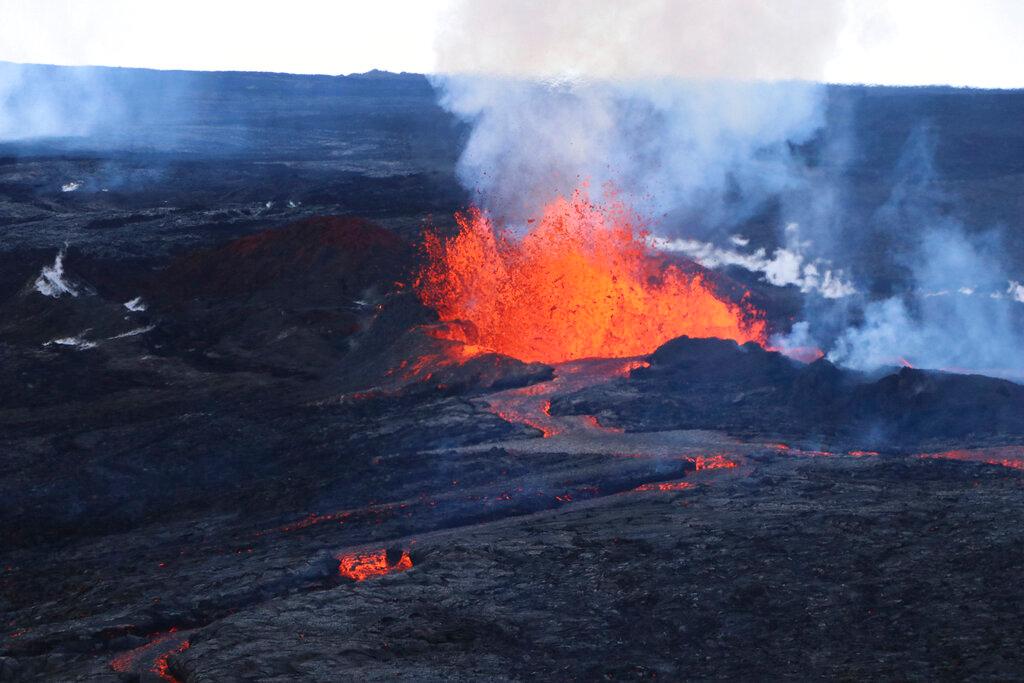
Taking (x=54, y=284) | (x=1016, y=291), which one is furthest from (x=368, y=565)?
(x=54, y=284)

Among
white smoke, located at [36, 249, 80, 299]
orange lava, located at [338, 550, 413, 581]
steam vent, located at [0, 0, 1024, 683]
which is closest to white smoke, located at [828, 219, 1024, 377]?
steam vent, located at [0, 0, 1024, 683]

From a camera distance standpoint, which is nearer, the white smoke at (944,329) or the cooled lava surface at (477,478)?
the cooled lava surface at (477,478)

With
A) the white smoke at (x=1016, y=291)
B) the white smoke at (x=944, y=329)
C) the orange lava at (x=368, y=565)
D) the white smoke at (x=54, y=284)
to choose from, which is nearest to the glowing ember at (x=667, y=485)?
the orange lava at (x=368, y=565)

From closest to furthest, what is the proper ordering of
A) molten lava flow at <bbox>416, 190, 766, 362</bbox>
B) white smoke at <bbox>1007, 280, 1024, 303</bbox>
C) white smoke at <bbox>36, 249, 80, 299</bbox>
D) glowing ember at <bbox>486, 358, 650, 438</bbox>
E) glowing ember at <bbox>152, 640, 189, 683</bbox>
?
glowing ember at <bbox>152, 640, 189, 683</bbox>
glowing ember at <bbox>486, 358, 650, 438</bbox>
molten lava flow at <bbox>416, 190, 766, 362</bbox>
white smoke at <bbox>1007, 280, 1024, 303</bbox>
white smoke at <bbox>36, 249, 80, 299</bbox>

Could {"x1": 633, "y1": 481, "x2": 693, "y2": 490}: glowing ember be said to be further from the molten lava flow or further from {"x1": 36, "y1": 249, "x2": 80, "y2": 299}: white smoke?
{"x1": 36, "y1": 249, "x2": 80, "y2": 299}: white smoke

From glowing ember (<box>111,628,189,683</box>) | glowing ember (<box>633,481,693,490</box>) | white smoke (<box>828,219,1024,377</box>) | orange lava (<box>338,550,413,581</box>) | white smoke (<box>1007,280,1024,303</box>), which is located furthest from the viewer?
white smoke (<box>1007,280,1024,303</box>)

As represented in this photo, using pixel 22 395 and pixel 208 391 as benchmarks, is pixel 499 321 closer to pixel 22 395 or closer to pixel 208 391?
pixel 208 391

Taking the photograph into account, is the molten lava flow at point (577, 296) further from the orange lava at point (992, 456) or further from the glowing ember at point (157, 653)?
the glowing ember at point (157, 653)
